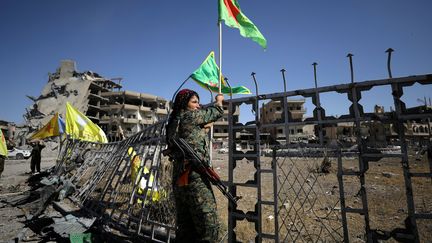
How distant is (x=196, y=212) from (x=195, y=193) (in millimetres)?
209

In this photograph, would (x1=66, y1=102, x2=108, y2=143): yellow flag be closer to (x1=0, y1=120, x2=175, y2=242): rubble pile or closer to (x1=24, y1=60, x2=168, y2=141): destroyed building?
(x1=0, y1=120, x2=175, y2=242): rubble pile

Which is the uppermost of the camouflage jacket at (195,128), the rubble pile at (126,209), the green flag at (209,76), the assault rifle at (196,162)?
the green flag at (209,76)

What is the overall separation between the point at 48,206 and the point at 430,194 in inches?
518

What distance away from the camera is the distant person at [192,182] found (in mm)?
2488

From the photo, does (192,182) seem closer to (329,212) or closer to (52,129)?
(329,212)

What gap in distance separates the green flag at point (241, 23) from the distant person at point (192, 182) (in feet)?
6.38

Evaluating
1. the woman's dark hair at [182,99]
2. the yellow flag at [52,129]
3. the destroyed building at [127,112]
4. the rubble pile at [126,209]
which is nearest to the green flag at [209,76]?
the rubble pile at [126,209]

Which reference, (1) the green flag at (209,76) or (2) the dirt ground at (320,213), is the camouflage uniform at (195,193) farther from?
(1) the green flag at (209,76)

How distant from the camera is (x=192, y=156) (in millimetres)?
2580

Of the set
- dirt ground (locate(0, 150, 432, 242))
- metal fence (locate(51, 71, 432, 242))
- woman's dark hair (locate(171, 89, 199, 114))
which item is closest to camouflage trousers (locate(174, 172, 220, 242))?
woman's dark hair (locate(171, 89, 199, 114))

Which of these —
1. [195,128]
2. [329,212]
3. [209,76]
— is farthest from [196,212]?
[329,212]

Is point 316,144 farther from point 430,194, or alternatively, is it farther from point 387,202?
point 430,194

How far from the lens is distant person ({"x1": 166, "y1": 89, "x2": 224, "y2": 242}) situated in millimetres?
2488

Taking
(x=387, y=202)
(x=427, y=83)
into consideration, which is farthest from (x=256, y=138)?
(x=387, y=202)
